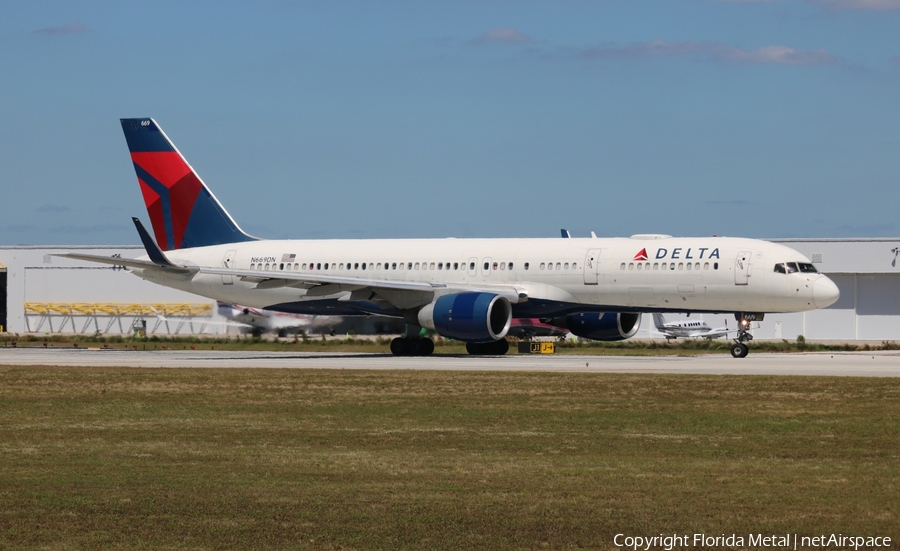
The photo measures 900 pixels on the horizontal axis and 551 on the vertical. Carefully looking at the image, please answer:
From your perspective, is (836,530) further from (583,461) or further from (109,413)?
(109,413)

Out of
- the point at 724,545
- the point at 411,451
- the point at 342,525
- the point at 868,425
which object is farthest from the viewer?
the point at 868,425

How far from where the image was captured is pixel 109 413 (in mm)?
21500

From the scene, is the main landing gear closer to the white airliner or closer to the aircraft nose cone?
the white airliner

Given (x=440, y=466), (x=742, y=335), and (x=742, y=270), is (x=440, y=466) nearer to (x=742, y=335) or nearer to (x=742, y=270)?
(x=742, y=270)

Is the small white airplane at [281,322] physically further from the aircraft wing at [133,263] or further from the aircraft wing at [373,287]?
the aircraft wing at [373,287]

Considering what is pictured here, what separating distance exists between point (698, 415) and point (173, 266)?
28.9m

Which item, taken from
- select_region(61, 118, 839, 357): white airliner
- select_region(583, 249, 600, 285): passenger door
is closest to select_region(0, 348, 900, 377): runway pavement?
select_region(61, 118, 839, 357): white airliner

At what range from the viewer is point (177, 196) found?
50312 millimetres

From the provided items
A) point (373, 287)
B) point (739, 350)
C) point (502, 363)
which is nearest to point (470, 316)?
point (502, 363)

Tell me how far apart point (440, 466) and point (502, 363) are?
22849mm

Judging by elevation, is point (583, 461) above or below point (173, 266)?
below

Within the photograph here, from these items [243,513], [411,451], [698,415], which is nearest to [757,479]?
[411,451]

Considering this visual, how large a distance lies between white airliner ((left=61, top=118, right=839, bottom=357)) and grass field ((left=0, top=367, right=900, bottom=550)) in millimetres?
13865

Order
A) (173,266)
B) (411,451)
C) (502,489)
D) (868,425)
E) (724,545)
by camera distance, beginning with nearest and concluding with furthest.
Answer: (724,545), (502,489), (411,451), (868,425), (173,266)
